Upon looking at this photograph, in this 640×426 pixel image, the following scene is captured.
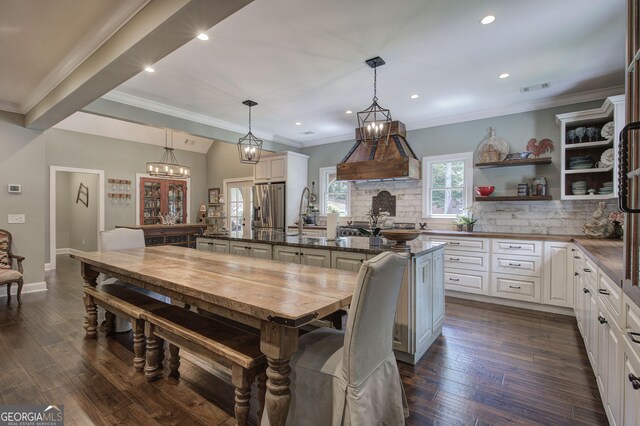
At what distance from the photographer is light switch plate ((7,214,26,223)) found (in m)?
4.35

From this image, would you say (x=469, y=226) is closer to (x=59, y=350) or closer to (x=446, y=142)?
(x=446, y=142)

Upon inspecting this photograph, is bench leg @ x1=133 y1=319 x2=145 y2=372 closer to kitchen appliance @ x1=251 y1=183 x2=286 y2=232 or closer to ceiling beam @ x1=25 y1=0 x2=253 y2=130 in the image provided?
ceiling beam @ x1=25 y1=0 x2=253 y2=130

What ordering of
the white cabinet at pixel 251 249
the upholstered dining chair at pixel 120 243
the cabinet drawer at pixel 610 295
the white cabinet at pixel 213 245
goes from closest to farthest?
the cabinet drawer at pixel 610 295 < the upholstered dining chair at pixel 120 243 < the white cabinet at pixel 251 249 < the white cabinet at pixel 213 245

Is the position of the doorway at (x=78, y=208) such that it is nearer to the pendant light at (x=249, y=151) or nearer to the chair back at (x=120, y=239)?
the chair back at (x=120, y=239)

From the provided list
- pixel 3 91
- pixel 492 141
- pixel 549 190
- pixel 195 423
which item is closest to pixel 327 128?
pixel 492 141

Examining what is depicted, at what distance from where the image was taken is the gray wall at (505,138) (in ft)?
13.9

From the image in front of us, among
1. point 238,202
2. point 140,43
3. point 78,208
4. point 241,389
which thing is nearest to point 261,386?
point 241,389

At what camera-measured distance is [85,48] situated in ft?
8.86

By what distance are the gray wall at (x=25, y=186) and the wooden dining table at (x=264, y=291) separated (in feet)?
9.12

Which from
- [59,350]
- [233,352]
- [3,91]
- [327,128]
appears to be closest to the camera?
A: [233,352]

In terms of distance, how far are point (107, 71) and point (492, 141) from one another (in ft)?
16.0

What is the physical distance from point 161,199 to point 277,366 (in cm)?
812

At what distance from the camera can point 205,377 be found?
2266 millimetres

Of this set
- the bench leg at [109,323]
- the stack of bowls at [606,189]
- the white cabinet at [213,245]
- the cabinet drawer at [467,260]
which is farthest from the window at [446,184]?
the bench leg at [109,323]
